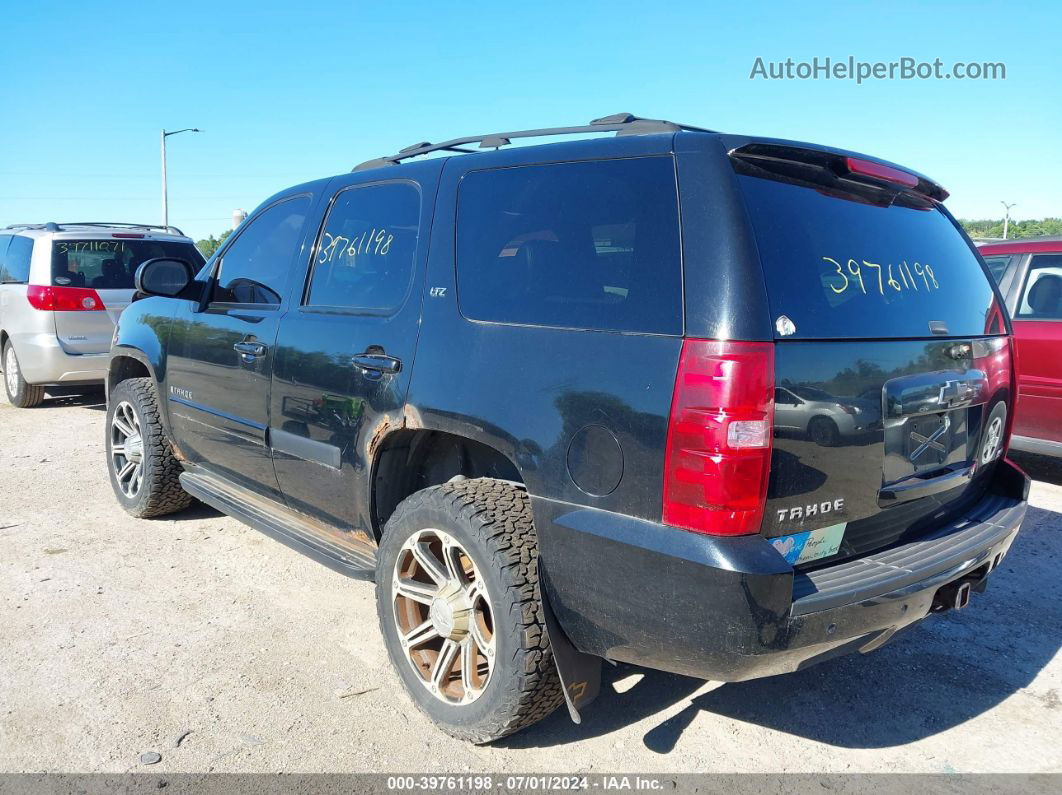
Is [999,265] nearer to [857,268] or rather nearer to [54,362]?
[857,268]

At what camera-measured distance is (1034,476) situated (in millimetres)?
6418

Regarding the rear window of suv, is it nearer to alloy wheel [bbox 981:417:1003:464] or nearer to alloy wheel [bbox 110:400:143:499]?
alloy wheel [bbox 110:400:143:499]

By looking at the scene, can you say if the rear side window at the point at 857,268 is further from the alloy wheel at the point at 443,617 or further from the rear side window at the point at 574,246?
the alloy wheel at the point at 443,617

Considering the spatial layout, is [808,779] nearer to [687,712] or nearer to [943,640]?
[687,712]

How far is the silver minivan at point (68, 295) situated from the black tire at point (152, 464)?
3.68 metres

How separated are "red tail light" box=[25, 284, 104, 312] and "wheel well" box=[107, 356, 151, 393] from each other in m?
3.31

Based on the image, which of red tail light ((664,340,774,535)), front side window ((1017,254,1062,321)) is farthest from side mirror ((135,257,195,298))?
front side window ((1017,254,1062,321))

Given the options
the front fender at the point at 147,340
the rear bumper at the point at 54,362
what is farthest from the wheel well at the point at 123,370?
the rear bumper at the point at 54,362

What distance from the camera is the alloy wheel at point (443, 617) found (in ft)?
8.87

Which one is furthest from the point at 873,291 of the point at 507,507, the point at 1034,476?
the point at 1034,476

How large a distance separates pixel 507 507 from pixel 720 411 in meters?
0.83

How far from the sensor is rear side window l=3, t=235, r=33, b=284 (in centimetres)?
827

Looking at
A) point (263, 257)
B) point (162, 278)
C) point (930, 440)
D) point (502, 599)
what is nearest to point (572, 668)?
point (502, 599)

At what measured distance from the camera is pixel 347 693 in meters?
3.07
